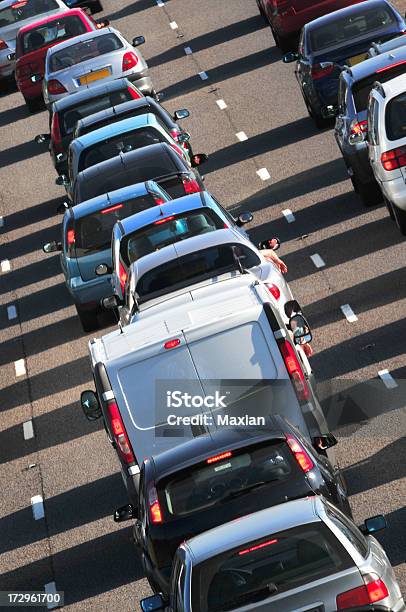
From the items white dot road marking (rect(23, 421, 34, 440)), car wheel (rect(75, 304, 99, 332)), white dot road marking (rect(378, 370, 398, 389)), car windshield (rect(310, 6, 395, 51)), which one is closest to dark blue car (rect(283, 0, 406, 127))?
car windshield (rect(310, 6, 395, 51))

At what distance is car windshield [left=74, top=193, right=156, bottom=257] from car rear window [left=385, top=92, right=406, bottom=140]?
2.96 metres

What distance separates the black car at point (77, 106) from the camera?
26.0 m

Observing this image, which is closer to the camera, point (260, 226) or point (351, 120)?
point (351, 120)

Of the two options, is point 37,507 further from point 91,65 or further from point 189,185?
point 91,65

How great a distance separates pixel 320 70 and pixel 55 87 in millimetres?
5911

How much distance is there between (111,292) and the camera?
64.4ft

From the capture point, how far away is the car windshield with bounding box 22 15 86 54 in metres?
32.2

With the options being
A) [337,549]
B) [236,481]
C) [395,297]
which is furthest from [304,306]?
[337,549]

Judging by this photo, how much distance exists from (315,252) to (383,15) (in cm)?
550

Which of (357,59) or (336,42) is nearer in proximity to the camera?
(357,59)

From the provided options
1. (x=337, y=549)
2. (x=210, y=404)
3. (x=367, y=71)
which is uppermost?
(x=337, y=549)

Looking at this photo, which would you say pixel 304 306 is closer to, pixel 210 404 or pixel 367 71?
pixel 367 71

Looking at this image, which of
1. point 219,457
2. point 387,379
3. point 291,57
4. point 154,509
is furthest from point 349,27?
point 154,509

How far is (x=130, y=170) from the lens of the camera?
845 inches
